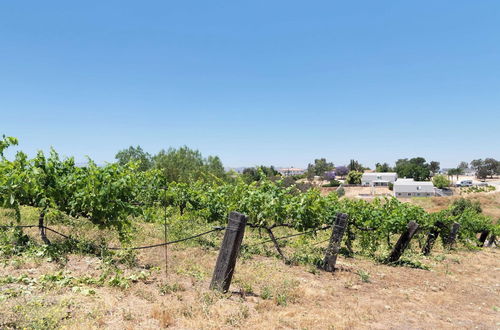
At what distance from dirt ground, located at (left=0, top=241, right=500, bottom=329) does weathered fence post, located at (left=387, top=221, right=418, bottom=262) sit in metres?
1.03

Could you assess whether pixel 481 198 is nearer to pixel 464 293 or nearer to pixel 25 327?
pixel 464 293

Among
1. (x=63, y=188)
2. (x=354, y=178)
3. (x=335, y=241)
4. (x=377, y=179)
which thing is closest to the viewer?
(x=63, y=188)

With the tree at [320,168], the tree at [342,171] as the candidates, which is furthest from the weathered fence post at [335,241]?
the tree at [342,171]

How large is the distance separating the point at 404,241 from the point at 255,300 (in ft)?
16.8

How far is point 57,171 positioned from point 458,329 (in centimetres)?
656

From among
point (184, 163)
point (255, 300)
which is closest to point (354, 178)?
point (184, 163)

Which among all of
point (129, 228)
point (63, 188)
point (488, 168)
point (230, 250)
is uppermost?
point (488, 168)

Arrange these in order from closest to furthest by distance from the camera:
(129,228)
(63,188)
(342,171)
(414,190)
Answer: (63,188) → (129,228) → (414,190) → (342,171)

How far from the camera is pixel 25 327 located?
8.77 feet

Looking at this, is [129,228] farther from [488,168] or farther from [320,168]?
[488,168]

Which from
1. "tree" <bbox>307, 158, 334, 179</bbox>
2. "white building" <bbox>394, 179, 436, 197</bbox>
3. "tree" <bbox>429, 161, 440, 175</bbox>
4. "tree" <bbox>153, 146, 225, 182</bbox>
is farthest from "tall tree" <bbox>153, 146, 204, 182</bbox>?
"tree" <bbox>429, 161, 440, 175</bbox>

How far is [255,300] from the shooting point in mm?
4035

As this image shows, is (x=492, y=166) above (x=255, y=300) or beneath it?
above

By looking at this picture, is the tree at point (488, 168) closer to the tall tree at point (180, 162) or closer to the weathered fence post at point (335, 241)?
the tall tree at point (180, 162)
